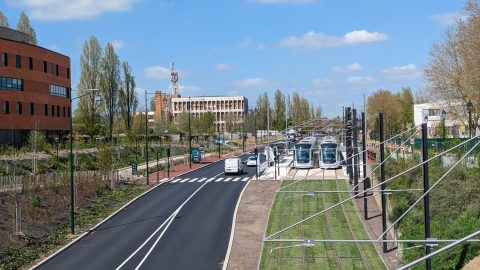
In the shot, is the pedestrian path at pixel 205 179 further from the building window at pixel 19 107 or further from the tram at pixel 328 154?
the building window at pixel 19 107

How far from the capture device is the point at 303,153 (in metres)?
57.4

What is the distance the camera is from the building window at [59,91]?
6888cm

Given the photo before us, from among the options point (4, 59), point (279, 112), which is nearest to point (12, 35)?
point (4, 59)

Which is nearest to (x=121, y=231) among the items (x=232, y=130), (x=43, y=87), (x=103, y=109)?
(x=43, y=87)

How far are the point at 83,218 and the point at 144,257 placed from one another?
1102 centimetres

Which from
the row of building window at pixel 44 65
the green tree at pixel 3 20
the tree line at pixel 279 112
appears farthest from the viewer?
the tree line at pixel 279 112

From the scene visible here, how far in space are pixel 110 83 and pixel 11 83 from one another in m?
22.6

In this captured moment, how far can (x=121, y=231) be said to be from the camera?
3250cm

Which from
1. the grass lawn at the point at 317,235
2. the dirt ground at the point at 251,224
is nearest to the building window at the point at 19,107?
the dirt ground at the point at 251,224

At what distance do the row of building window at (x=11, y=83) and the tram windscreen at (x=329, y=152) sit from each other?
115 feet

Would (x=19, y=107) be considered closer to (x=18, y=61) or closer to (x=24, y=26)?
(x=18, y=61)

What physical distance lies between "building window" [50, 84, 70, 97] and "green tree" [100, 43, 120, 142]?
7265 mm

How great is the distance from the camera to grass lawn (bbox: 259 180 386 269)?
24.5 meters

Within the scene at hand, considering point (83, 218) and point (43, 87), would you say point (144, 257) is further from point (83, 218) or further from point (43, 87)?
point (43, 87)
